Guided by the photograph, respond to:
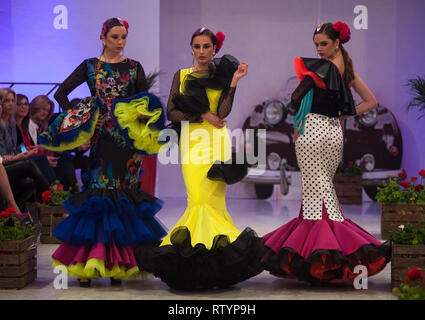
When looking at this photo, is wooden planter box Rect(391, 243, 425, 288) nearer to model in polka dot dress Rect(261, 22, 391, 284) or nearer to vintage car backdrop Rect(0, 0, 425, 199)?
model in polka dot dress Rect(261, 22, 391, 284)

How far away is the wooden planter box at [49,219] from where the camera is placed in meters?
5.72

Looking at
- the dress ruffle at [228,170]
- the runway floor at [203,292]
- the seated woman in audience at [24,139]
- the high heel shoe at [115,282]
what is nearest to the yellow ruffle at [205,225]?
the dress ruffle at [228,170]

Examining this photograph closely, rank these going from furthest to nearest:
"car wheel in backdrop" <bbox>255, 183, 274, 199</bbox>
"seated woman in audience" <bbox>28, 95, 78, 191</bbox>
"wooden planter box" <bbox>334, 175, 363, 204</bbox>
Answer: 1. "car wheel in backdrop" <bbox>255, 183, 274, 199</bbox>
2. "wooden planter box" <bbox>334, 175, 363, 204</bbox>
3. "seated woman in audience" <bbox>28, 95, 78, 191</bbox>

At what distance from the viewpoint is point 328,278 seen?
12.7 ft

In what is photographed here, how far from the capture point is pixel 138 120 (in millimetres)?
4023

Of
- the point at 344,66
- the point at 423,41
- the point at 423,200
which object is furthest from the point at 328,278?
the point at 423,41

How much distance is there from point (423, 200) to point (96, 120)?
2.85 metres

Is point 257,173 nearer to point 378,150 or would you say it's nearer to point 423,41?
point 378,150

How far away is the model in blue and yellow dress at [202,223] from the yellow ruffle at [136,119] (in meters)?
0.15

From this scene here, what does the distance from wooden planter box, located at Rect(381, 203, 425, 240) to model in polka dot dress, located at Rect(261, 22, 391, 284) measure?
157 centimetres

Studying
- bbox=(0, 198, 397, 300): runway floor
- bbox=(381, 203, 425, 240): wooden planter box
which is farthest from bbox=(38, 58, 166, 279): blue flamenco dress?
bbox=(381, 203, 425, 240): wooden planter box

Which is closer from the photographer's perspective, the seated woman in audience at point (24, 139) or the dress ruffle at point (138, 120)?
the dress ruffle at point (138, 120)

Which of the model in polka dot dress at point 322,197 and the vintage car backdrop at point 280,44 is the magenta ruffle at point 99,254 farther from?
the vintage car backdrop at point 280,44

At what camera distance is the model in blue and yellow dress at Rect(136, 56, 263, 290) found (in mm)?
3709
